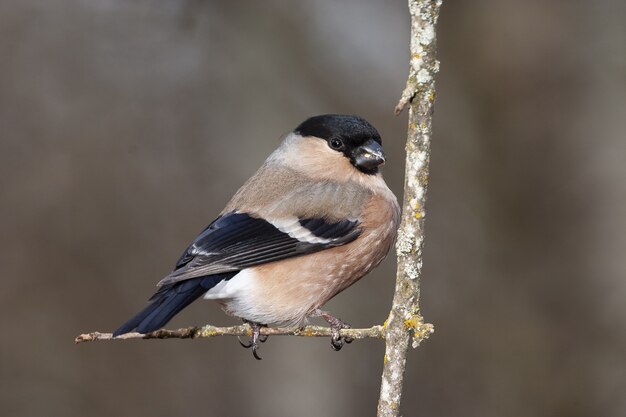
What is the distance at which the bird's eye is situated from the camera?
437 cm

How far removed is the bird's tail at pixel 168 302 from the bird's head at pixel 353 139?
3.13 ft

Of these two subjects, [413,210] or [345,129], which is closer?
[413,210]

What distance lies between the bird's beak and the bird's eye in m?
0.10

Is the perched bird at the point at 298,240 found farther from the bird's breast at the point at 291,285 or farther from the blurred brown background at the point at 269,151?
the blurred brown background at the point at 269,151

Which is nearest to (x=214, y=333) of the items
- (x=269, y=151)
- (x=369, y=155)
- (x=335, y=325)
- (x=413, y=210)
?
→ (x=413, y=210)

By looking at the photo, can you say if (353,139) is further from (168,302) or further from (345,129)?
(168,302)

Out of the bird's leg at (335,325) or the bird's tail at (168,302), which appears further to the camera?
the bird's leg at (335,325)

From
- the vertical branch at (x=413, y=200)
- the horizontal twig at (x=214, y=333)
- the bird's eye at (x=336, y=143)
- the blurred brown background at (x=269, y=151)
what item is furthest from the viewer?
the blurred brown background at (x=269, y=151)

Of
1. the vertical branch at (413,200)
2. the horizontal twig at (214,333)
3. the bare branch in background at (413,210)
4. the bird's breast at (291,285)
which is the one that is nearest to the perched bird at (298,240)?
the bird's breast at (291,285)

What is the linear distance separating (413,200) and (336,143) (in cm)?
176

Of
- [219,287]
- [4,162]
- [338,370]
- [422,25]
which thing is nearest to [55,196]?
[4,162]

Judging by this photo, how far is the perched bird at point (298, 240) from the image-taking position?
375cm

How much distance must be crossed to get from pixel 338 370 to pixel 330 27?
313cm

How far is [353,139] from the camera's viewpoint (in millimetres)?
4289
